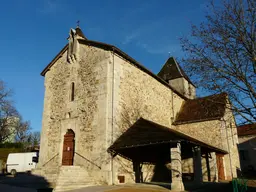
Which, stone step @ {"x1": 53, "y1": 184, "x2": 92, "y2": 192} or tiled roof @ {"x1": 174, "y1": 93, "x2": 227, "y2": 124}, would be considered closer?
stone step @ {"x1": 53, "y1": 184, "x2": 92, "y2": 192}

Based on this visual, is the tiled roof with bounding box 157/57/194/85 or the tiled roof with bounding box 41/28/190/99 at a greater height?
the tiled roof with bounding box 157/57/194/85

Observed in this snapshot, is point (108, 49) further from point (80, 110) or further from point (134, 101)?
point (80, 110)

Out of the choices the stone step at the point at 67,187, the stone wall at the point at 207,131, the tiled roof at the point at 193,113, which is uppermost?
the tiled roof at the point at 193,113

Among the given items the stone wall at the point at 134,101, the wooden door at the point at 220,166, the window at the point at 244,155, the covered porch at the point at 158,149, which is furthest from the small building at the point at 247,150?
the stone wall at the point at 134,101

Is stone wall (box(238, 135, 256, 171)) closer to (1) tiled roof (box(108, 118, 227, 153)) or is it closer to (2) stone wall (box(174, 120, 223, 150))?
(2) stone wall (box(174, 120, 223, 150))

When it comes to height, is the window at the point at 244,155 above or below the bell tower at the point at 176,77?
below

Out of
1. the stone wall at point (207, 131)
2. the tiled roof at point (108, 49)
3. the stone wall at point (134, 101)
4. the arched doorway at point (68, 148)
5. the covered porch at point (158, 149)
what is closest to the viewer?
the covered porch at point (158, 149)

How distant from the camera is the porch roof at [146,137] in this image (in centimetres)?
1067

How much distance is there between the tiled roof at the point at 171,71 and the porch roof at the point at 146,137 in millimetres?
12928

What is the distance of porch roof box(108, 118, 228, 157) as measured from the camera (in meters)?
10.7

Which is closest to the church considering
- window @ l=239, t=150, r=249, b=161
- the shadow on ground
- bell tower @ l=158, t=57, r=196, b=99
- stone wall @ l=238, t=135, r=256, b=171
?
the shadow on ground

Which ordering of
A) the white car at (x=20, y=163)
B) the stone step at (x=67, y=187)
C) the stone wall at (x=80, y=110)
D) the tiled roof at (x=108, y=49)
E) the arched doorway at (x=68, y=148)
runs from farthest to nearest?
the white car at (x=20, y=163) → the tiled roof at (x=108, y=49) → the arched doorway at (x=68, y=148) → the stone wall at (x=80, y=110) → the stone step at (x=67, y=187)

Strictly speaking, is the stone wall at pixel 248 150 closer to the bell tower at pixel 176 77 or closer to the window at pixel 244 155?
the window at pixel 244 155

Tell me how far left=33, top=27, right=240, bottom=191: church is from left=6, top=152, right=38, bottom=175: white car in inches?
310
